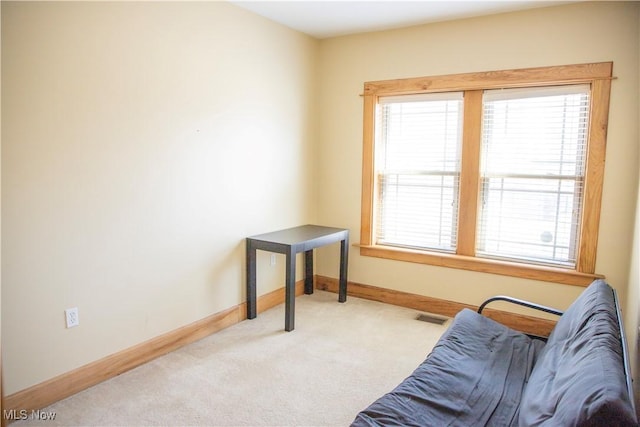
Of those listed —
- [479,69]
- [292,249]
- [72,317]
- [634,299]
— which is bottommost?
[72,317]

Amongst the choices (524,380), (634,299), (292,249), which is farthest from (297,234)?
(634,299)

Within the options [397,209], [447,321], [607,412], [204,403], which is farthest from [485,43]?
[204,403]

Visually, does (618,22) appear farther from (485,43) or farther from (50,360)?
(50,360)

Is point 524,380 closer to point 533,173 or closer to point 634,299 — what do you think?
point 634,299

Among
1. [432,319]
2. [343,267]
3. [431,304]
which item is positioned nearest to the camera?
[432,319]

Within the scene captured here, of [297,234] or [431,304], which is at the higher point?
[297,234]

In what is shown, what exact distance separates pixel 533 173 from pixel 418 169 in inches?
37.2

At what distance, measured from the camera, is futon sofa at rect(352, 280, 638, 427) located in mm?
1254

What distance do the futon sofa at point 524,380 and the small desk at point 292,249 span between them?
134 cm

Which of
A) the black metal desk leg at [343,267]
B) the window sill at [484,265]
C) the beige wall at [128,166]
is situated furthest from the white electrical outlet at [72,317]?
the window sill at [484,265]

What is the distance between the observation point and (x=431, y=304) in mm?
3887

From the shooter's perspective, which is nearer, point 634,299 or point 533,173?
point 634,299

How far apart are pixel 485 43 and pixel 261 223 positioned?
235 centimetres

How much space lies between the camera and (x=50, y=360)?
2355mm
